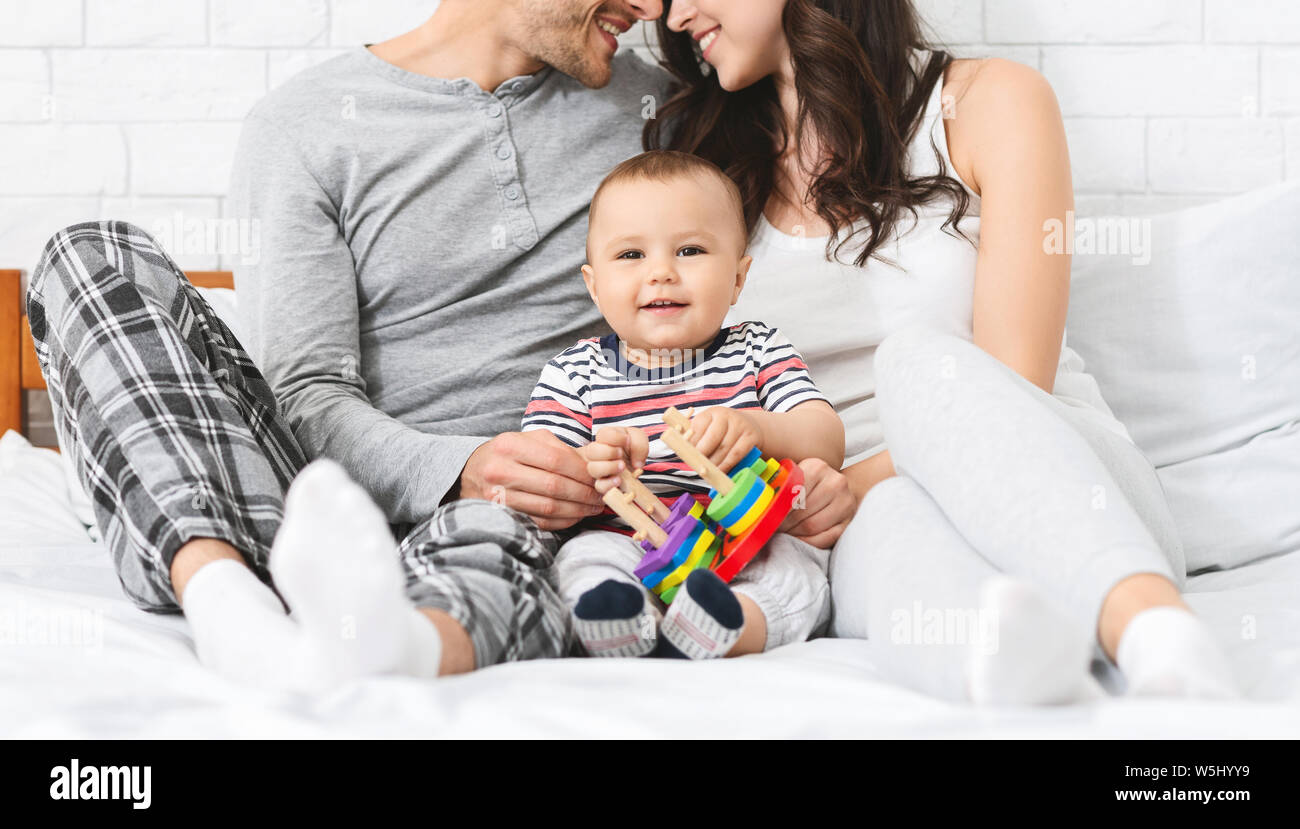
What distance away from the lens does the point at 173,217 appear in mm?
1643

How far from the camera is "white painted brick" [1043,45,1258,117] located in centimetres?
159

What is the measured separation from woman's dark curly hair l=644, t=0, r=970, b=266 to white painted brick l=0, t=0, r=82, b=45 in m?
0.96

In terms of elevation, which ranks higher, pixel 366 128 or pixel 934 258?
pixel 366 128

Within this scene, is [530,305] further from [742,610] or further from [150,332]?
[742,610]

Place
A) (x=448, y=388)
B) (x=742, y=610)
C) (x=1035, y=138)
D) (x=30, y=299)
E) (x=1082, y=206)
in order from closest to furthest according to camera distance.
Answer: (x=742, y=610), (x=30, y=299), (x=1035, y=138), (x=448, y=388), (x=1082, y=206)

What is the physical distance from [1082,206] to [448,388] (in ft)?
3.40

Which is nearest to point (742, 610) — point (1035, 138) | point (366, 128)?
point (1035, 138)

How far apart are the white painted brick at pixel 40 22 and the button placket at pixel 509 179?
78cm

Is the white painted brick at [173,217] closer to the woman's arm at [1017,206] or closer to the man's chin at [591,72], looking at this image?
the man's chin at [591,72]

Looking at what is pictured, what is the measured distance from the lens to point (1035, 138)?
116cm

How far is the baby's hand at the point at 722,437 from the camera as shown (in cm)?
92

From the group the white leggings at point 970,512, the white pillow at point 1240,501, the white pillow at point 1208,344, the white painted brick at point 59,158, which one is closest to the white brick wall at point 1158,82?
the white pillow at point 1208,344
